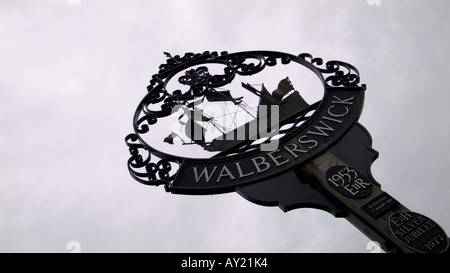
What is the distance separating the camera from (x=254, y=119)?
23.0 ft

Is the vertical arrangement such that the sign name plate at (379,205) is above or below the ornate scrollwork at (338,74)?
below

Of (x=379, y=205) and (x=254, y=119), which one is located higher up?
(x=254, y=119)

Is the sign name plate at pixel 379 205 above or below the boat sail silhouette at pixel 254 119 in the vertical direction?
below

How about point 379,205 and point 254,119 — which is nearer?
point 379,205

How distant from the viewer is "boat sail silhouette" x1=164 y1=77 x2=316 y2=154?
21.9 feet

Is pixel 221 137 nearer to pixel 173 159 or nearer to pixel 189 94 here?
pixel 173 159

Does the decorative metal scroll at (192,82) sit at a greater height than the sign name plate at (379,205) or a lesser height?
greater

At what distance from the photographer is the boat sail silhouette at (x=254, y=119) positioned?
21.9 feet

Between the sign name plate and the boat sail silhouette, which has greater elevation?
the boat sail silhouette

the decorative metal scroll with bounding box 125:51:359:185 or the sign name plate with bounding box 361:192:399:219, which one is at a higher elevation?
the decorative metal scroll with bounding box 125:51:359:185

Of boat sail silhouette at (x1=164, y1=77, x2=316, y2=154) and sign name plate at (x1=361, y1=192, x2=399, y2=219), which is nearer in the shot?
sign name plate at (x1=361, y1=192, x2=399, y2=219)

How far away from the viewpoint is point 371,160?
566cm

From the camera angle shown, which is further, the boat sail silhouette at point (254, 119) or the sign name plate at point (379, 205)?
the boat sail silhouette at point (254, 119)

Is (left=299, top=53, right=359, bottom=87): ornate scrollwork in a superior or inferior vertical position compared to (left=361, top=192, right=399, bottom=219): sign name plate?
superior
